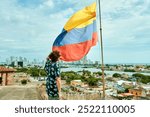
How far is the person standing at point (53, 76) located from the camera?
3.90m

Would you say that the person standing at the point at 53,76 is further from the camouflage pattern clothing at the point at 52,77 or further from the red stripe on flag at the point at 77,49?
the red stripe on flag at the point at 77,49

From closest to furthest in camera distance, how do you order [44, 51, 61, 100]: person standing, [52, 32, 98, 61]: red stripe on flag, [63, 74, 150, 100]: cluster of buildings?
[44, 51, 61, 100]: person standing < [52, 32, 98, 61]: red stripe on flag < [63, 74, 150, 100]: cluster of buildings

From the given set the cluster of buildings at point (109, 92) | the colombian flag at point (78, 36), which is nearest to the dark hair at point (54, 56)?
the colombian flag at point (78, 36)

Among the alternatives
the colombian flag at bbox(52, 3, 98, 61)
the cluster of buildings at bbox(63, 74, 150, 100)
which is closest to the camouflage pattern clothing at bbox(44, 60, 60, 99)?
the colombian flag at bbox(52, 3, 98, 61)

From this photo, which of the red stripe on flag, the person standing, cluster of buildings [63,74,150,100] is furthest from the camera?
cluster of buildings [63,74,150,100]

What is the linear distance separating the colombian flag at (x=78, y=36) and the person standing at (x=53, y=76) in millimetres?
2022

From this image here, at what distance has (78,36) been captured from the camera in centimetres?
641

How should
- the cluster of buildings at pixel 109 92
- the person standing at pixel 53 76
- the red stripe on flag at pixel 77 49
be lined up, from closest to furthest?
1. the person standing at pixel 53 76
2. the red stripe on flag at pixel 77 49
3. the cluster of buildings at pixel 109 92

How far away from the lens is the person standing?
3902mm

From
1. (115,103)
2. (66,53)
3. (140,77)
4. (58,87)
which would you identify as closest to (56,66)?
(58,87)

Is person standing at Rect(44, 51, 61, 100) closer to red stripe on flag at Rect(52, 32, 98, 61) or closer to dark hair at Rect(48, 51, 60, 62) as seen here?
dark hair at Rect(48, 51, 60, 62)

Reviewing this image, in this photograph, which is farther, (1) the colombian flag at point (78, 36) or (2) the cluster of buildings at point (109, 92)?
(2) the cluster of buildings at point (109, 92)

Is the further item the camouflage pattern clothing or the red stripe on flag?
the red stripe on flag

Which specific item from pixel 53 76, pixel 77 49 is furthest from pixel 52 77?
pixel 77 49
